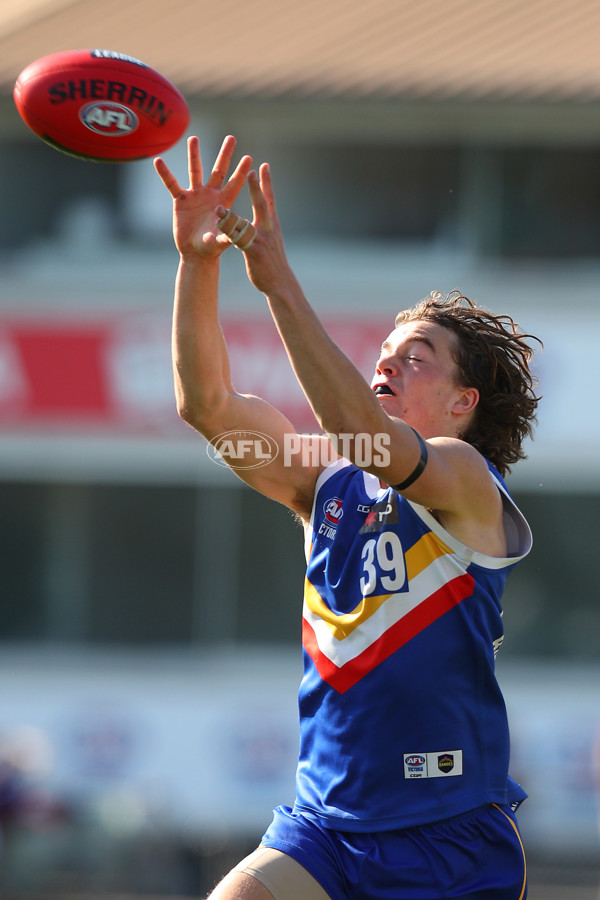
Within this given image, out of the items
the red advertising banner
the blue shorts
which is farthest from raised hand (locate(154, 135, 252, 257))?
the red advertising banner

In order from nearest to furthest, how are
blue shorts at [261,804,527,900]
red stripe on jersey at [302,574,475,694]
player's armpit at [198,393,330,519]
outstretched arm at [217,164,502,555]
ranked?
outstretched arm at [217,164,502,555]
blue shorts at [261,804,527,900]
red stripe on jersey at [302,574,475,694]
player's armpit at [198,393,330,519]

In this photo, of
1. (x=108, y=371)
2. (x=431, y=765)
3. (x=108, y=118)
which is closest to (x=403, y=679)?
(x=431, y=765)

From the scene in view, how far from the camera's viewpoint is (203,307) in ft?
10.4

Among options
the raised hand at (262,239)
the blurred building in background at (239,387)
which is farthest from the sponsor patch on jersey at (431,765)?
the blurred building in background at (239,387)

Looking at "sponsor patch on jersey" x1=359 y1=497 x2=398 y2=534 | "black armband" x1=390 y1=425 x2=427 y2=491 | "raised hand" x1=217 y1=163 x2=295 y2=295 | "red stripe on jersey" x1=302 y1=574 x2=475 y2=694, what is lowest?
"red stripe on jersey" x1=302 y1=574 x2=475 y2=694

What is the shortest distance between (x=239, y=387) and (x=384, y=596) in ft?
23.1

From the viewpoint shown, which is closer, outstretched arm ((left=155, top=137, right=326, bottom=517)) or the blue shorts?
the blue shorts

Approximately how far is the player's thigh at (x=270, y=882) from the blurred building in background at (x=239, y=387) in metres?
6.88

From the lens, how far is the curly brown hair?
340 centimetres

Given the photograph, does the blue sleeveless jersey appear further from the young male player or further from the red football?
the red football

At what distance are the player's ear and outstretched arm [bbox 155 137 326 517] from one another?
539mm

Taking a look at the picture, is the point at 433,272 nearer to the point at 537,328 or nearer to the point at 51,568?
the point at 537,328

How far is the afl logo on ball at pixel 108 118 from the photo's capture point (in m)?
3.58

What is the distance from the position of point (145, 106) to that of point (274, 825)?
7.39 ft
